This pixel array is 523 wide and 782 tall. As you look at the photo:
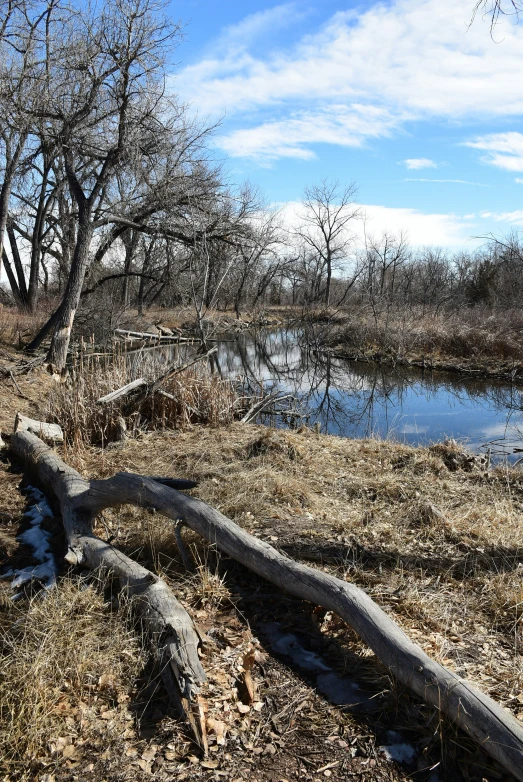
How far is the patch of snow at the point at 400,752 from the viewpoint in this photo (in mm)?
2559

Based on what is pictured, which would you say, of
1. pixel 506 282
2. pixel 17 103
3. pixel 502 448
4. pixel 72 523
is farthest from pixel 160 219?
pixel 506 282

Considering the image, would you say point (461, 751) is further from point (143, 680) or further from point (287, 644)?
point (143, 680)

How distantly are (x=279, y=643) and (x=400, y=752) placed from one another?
3.29 feet

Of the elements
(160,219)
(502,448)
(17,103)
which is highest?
(17,103)

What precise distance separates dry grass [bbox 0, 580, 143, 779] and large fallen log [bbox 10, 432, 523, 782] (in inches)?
32.7

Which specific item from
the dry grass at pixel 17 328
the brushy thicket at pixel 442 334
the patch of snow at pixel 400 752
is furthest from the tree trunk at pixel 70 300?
the brushy thicket at pixel 442 334

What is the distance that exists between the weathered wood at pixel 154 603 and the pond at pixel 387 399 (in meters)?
6.02

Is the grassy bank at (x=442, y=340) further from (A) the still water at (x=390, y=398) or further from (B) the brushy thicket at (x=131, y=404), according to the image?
(B) the brushy thicket at (x=131, y=404)

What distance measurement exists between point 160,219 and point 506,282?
82.0 feet

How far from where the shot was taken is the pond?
457 inches

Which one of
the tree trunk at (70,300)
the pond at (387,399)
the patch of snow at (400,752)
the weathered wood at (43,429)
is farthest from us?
the tree trunk at (70,300)

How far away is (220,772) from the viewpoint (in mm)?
2445

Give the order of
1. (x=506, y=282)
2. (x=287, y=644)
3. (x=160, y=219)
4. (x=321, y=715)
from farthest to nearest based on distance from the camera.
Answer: (x=506, y=282) → (x=160, y=219) → (x=287, y=644) → (x=321, y=715)

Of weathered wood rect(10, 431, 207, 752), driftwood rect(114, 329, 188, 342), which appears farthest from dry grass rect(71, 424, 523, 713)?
driftwood rect(114, 329, 188, 342)
